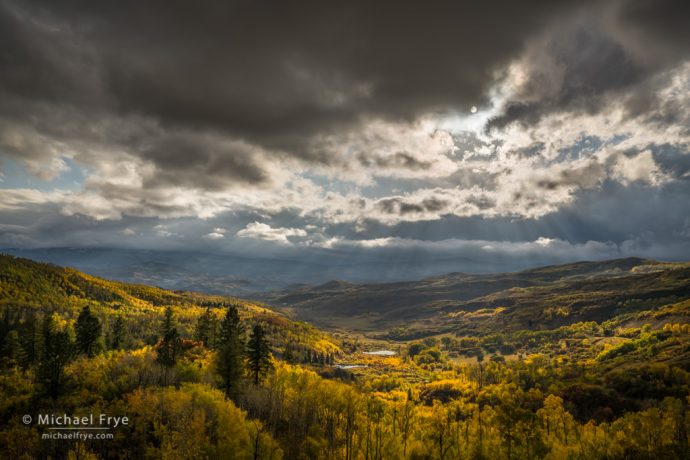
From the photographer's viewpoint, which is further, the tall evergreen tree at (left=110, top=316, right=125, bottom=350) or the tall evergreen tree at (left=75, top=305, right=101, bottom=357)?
the tall evergreen tree at (left=110, top=316, right=125, bottom=350)

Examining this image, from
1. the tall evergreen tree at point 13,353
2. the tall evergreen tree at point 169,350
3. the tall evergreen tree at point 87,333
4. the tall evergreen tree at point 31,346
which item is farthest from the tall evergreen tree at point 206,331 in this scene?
the tall evergreen tree at point 13,353

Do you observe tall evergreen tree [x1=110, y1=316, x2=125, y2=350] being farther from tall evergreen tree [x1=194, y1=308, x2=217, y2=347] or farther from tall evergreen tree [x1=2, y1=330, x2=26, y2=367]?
tall evergreen tree [x1=194, y1=308, x2=217, y2=347]

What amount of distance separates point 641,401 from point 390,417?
110234 millimetres

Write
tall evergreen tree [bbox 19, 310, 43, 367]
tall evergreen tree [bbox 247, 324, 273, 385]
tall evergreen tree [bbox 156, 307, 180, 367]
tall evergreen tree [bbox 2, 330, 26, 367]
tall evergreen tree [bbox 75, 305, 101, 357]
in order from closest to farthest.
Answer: tall evergreen tree [bbox 247, 324, 273, 385], tall evergreen tree [bbox 156, 307, 180, 367], tall evergreen tree [bbox 19, 310, 43, 367], tall evergreen tree [bbox 75, 305, 101, 357], tall evergreen tree [bbox 2, 330, 26, 367]

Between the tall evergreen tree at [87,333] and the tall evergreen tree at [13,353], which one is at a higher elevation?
the tall evergreen tree at [87,333]

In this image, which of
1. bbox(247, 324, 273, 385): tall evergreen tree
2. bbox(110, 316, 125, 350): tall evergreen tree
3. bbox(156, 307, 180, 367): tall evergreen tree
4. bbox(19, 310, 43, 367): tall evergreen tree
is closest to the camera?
bbox(247, 324, 273, 385): tall evergreen tree

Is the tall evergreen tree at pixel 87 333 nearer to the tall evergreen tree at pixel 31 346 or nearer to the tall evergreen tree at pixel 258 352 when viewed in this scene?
the tall evergreen tree at pixel 31 346

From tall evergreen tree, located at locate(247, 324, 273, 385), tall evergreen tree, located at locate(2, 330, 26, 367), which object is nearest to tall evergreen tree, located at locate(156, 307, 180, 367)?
tall evergreen tree, located at locate(247, 324, 273, 385)

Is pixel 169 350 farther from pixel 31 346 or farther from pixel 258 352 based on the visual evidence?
pixel 31 346

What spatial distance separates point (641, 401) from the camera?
543 ft

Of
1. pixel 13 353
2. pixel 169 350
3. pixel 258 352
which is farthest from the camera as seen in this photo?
pixel 13 353

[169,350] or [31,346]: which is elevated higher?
[31,346]

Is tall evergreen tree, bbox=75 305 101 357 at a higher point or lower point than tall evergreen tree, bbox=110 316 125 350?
higher

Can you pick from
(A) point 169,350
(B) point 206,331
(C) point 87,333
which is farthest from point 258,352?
(C) point 87,333
